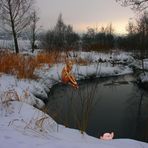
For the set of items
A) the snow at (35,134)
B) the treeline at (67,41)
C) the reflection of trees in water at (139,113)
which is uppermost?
the treeline at (67,41)

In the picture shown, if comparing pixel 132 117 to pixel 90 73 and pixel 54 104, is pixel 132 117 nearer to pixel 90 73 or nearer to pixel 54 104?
pixel 54 104

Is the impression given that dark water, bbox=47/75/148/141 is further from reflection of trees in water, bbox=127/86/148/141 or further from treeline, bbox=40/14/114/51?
treeline, bbox=40/14/114/51

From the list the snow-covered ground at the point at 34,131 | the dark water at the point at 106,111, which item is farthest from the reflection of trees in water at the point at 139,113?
the snow-covered ground at the point at 34,131

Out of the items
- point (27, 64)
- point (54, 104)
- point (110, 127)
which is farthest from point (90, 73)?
point (110, 127)

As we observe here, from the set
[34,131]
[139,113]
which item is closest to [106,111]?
[139,113]

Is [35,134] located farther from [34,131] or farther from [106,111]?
[106,111]

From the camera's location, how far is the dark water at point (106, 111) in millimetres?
6590

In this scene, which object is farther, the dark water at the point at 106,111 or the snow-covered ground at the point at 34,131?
the dark water at the point at 106,111

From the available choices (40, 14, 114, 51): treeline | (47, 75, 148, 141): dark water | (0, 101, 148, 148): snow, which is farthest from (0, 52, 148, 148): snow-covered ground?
(40, 14, 114, 51): treeline

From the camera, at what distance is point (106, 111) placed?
847 centimetres

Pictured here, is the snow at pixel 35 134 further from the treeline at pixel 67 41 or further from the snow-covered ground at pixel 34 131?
the treeline at pixel 67 41

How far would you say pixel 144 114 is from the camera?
8641 millimetres

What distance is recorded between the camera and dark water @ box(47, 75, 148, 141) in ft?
21.6

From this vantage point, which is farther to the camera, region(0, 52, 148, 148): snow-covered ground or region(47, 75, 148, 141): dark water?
region(47, 75, 148, 141): dark water
